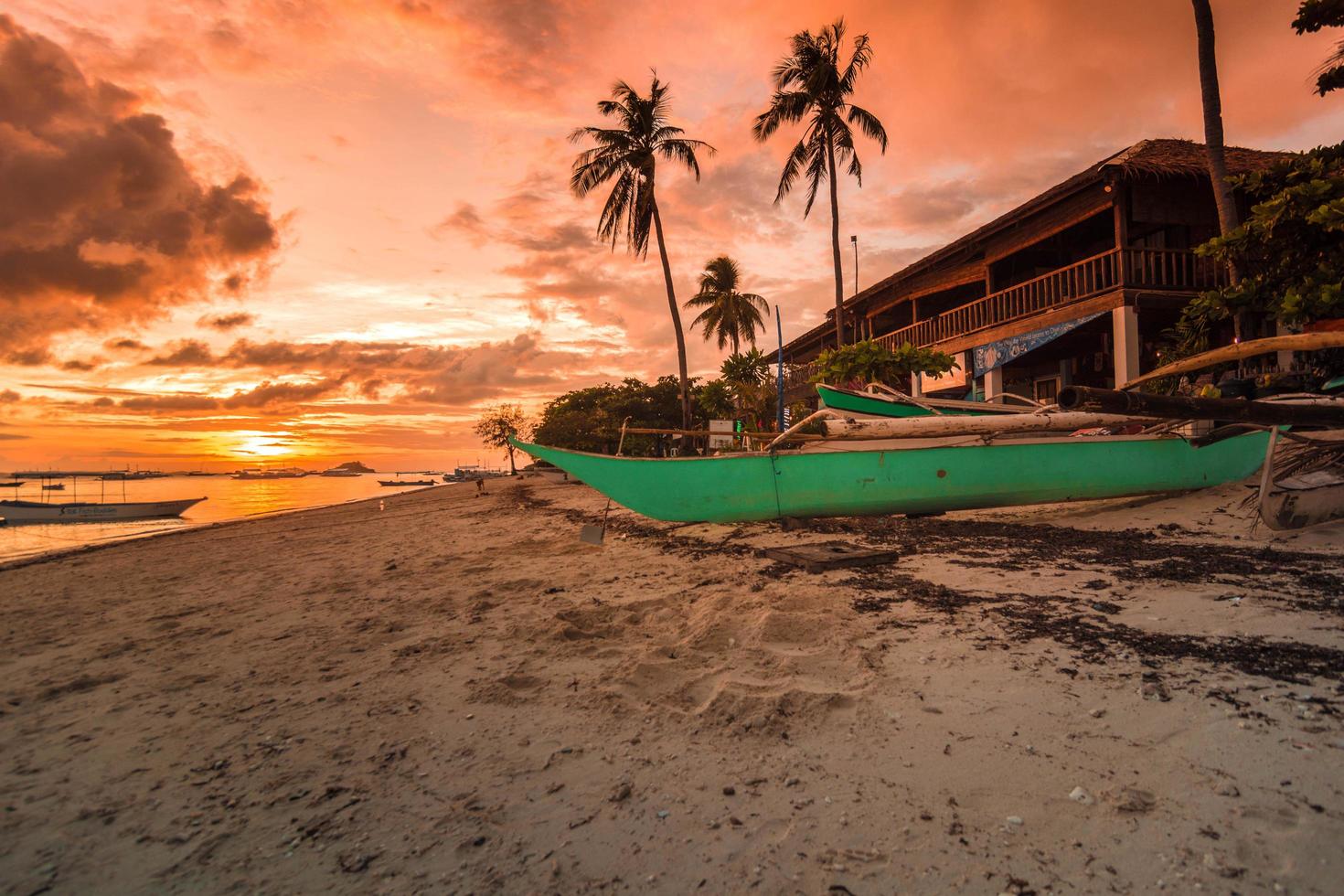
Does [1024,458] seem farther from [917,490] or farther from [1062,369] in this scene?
[1062,369]

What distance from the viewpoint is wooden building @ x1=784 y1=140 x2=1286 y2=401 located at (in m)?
10.9

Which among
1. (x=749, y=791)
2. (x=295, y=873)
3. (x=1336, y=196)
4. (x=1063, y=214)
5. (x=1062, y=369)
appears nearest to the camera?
(x=295, y=873)

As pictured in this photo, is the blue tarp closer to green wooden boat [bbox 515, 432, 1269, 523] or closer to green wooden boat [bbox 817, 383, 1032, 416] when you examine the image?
green wooden boat [bbox 817, 383, 1032, 416]

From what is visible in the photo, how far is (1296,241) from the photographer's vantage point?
599 centimetres

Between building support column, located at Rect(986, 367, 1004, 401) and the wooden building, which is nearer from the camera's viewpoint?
the wooden building

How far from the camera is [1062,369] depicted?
1529 cm

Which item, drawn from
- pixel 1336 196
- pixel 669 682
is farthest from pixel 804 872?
pixel 1336 196

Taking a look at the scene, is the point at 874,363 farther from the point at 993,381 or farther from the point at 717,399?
the point at 717,399

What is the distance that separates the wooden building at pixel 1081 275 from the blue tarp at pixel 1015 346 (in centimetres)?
3

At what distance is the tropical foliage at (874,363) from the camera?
12820mm

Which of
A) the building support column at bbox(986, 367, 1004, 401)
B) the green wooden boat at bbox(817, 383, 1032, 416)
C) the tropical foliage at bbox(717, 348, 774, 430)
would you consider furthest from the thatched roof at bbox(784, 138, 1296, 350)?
the tropical foliage at bbox(717, 348, 774, 430)

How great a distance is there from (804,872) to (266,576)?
657 cm

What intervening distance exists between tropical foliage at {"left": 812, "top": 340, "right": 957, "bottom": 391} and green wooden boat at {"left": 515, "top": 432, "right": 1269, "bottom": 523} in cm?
653

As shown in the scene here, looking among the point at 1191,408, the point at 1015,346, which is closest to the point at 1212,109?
the point at 1015,346
